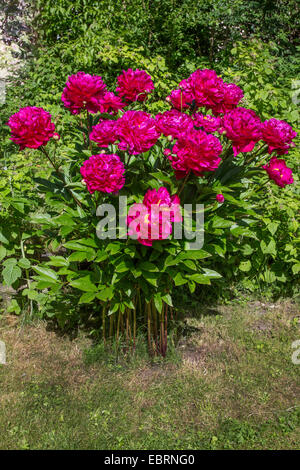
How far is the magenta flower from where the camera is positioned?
7.09 ft

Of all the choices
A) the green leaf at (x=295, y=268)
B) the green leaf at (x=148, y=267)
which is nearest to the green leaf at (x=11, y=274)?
the green leaf at (x=148, y=267)

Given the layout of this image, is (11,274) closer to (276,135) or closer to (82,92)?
(82,92)

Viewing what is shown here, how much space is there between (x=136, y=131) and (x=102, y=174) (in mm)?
236

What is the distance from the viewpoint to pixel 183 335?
292 cm

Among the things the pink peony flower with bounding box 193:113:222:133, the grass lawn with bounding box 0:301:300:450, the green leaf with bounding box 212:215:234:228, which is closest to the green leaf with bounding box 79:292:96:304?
the grass lawn with bounding box 0:301:300:450

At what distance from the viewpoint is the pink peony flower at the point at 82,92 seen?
6.75ft

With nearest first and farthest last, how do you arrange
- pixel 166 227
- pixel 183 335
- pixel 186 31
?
pixel 166 227 < pixel 183 335 < pixel 186 31

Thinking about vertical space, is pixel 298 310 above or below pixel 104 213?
below

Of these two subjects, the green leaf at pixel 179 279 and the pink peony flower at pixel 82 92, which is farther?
the green leaf at pixel 179 279

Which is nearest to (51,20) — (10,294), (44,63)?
(44,63)

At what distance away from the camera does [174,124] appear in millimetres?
1970

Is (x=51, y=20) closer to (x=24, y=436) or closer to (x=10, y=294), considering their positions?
(x=10, y=294)

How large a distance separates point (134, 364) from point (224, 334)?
0.68m

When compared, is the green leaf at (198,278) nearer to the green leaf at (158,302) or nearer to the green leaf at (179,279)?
the green leaf at (179,279)
